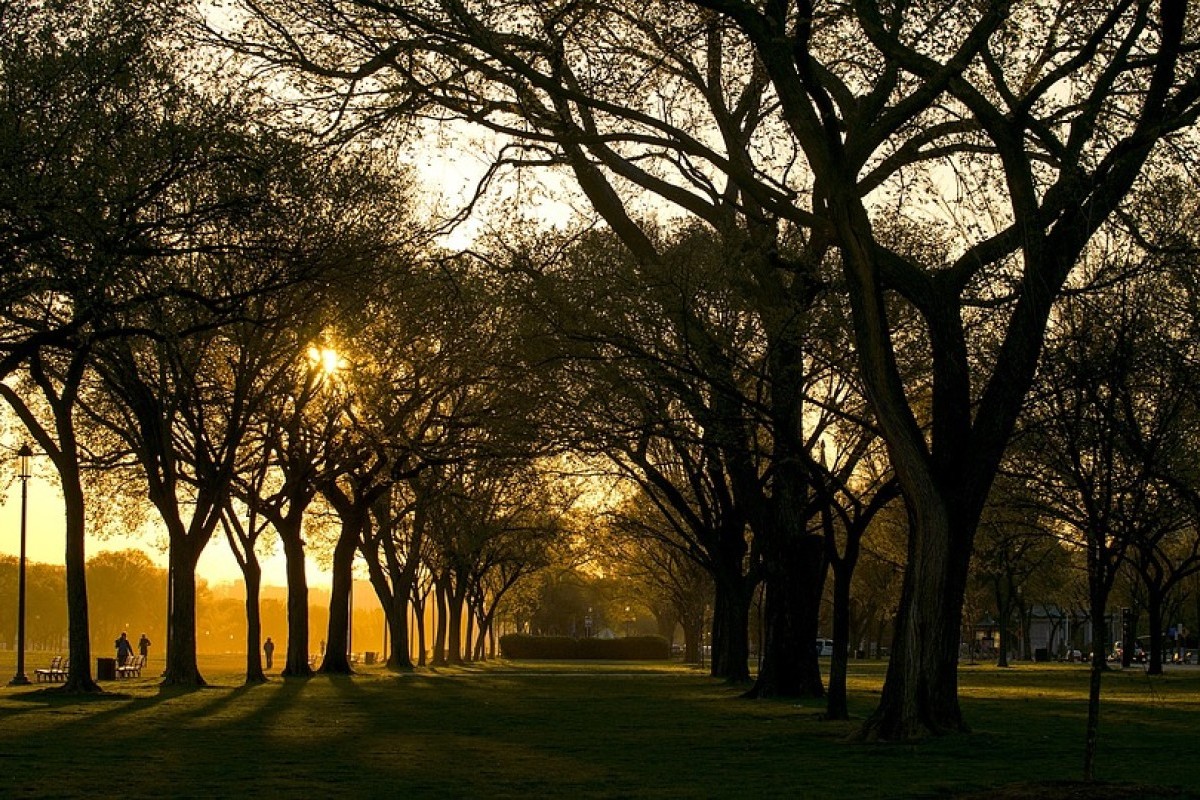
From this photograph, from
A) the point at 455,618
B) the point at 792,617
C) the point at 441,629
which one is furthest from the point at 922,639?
the point at 441,629

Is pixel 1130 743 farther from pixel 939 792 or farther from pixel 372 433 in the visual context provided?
pixel 372 433

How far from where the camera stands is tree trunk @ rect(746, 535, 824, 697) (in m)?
31.8

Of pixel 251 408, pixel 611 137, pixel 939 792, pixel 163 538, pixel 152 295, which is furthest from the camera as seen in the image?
pixel 163 538

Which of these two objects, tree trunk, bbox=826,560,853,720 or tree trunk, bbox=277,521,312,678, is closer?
tree trunk, bbox=826,560,853,720

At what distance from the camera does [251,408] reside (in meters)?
39.0

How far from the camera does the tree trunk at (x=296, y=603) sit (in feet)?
159

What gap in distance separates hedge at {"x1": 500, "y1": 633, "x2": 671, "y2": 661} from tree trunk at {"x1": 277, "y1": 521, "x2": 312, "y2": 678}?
4994 cm

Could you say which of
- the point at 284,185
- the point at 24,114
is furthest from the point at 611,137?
the point at 24,114

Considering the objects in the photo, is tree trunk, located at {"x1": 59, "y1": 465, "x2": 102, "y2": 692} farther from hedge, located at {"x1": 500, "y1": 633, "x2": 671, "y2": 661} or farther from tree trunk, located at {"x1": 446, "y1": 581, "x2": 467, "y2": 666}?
hedge, located at {"x1": 500, "y1": 633, "x2": 671, "y2": 661}

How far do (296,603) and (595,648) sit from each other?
51727 millimetres

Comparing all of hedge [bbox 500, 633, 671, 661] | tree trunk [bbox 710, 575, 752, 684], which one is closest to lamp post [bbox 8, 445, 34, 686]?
tree trunk [bbox 710, 575, 752, 684]

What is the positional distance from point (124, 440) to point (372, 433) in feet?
26.5

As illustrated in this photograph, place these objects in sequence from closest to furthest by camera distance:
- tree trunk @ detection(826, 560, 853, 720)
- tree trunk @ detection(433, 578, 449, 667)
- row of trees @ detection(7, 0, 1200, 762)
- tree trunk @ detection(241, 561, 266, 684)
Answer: row of trees @ detection(7, 0, 1200, 762), tree trunk @ detection(826, 560, 853, 720), tree trunk @ detection(241, 561, 266, 684), tree trunk @ detection(433, 578, 449, 667)

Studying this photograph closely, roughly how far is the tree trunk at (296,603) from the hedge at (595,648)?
4994 cm
